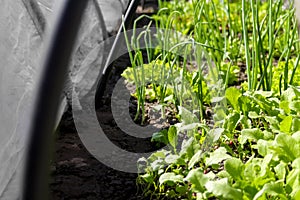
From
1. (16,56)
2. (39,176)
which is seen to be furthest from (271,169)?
(39,176)

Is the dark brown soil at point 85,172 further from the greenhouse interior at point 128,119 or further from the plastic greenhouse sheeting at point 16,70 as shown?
the plastic greenhouse sheeting at point 16,70

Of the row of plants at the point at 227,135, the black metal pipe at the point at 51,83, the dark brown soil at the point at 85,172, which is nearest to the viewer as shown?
the black metal pipe at the point at 51,83

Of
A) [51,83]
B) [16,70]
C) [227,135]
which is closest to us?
[51,83]

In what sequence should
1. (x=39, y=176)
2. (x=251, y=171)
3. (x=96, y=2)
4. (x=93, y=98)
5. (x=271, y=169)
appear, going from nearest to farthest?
(x=39, y=176), (x=251, y=171), (x=271, y=169), (x=96, y=2), (x=93, y=98)

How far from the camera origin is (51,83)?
83cm

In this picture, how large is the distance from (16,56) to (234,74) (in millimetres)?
1138

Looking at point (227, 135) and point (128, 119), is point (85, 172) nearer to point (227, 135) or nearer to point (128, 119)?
point (128, 119)

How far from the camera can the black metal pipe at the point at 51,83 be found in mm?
830

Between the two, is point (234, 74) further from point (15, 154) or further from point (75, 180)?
point (15, 154)

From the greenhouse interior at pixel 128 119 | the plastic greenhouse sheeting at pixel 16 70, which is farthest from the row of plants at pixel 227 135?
the plastic greenhouse sheeting at pixel 16 70

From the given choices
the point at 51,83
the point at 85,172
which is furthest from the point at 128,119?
the point at 51,83

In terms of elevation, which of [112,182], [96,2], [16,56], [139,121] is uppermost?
[96,2]

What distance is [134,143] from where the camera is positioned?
2072mm

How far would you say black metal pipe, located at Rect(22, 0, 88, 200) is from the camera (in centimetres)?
83
